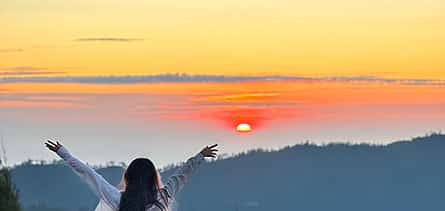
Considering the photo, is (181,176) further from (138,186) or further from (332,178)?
(332,178)

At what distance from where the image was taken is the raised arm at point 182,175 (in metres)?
9.22

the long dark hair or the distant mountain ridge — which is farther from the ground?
the distant mountain ridge

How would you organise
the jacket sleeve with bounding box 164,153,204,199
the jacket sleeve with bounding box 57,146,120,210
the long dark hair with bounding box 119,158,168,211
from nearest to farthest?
the long dark hair with bounding box 119,158,168,211, the jacket sleeve with bounding box 57,146,120,210, the jacket sleeve with bounding box 164,153,204,199

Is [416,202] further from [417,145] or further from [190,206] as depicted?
[190,206]

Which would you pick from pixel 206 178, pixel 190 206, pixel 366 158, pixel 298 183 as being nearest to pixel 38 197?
pixel 190 206

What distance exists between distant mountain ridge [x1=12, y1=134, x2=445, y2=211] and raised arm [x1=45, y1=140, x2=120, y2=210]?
5296cm

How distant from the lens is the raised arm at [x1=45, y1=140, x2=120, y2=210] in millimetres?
9086

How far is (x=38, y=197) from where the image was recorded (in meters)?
42.2

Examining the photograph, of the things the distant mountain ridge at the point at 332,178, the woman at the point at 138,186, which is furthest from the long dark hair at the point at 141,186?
the distant mountain ridge at the point at 332,178

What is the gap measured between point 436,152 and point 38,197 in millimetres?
39082

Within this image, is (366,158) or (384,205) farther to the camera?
(366,158)

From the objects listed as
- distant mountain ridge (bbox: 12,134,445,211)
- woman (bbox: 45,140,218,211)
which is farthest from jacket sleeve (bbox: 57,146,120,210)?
distant mountain ridge (bbox: 12,134,445,211)

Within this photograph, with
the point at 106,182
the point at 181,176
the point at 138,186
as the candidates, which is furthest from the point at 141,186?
the point at 181,176

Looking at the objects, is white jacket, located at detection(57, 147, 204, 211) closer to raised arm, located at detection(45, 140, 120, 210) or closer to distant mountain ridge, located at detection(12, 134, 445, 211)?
raised arm, located at detection(45, 140, 120, 210)
